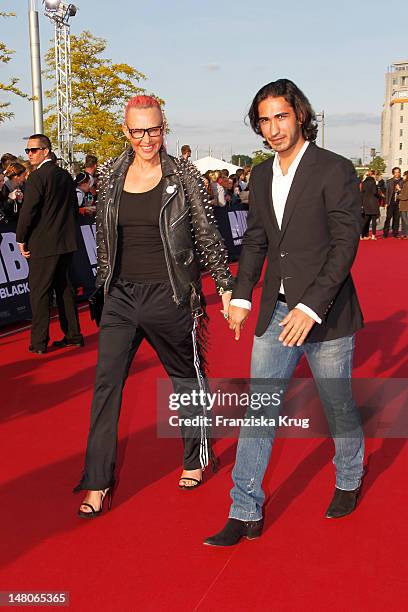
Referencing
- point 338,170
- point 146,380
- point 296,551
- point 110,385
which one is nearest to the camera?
point 338,170

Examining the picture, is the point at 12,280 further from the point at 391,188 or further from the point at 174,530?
the point at 391,188

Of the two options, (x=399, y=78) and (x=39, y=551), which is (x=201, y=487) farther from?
(x=399, y=78)

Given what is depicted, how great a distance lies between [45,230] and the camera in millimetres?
7207

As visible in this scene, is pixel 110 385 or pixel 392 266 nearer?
pixel 110 385

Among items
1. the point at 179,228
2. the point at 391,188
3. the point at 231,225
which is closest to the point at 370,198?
the point at 391,188

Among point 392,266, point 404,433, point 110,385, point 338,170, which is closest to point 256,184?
point 338,170

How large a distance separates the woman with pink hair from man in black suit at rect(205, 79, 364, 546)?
40 centimetres

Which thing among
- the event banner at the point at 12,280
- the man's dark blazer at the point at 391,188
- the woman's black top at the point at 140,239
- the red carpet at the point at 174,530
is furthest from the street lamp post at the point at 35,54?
the woman's black top at the point at 140,239

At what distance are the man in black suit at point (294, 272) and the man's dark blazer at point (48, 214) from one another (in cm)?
410

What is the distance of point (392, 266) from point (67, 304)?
349 inches

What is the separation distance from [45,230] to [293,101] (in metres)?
4.51

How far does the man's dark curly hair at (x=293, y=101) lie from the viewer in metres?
3.14

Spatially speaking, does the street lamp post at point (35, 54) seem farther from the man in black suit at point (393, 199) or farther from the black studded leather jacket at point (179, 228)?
the black studded leather jacket at point (179, 228)

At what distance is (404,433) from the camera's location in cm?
497
